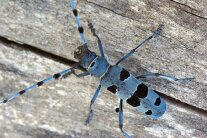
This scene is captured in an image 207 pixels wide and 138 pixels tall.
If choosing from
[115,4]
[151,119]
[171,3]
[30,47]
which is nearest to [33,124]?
[30,47]

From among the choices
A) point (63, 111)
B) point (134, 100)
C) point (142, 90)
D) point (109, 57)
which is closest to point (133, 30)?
point (109, 57)

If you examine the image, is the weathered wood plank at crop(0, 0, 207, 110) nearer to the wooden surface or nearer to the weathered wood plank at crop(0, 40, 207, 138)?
the wooden surface

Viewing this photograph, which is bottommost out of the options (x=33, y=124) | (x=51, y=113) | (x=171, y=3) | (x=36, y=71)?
(x=33, y=124)

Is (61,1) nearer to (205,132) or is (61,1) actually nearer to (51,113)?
(51,113)

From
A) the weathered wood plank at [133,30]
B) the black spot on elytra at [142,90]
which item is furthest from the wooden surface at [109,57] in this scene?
the black spot on elytra at [142,90]

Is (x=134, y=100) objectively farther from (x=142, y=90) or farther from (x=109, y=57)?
(x=109, y=57)

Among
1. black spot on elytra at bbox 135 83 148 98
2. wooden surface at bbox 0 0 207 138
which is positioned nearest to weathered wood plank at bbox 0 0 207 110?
wooden surface at bbox 0 0 207 138
